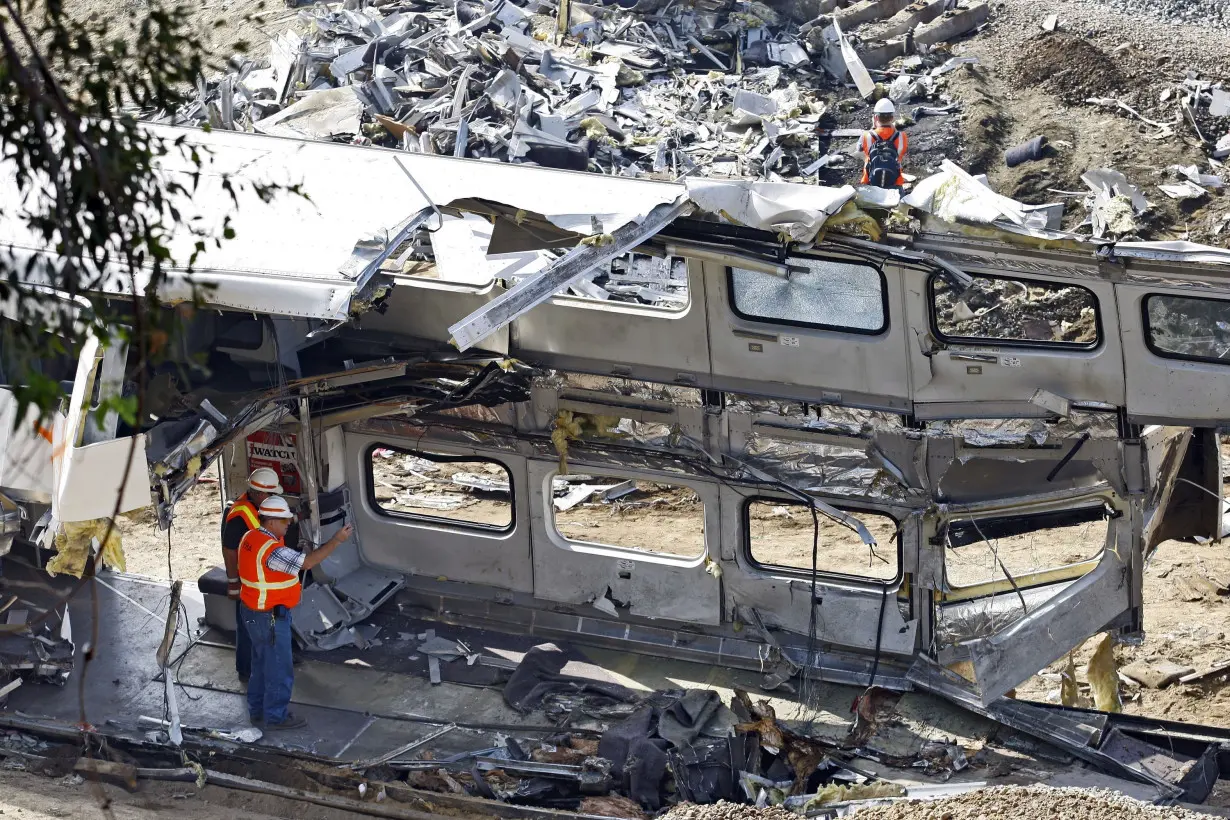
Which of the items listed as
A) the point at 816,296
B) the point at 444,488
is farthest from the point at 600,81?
the point at 816,296

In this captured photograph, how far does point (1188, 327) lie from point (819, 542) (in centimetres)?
461

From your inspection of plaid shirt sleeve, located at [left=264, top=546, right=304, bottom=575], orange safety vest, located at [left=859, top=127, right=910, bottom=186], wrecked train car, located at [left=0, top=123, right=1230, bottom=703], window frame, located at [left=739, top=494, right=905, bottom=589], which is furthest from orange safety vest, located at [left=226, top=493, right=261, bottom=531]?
orange safety vest, located at [left=859, top=127, right=910, bottom=186]

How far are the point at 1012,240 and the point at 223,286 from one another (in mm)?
4376

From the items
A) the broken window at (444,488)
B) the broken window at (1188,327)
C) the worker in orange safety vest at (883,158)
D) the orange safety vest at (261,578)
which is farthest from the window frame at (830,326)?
the worker in orange safety vest at (883,158)

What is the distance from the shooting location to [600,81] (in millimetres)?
18094

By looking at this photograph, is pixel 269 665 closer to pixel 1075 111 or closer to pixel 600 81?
pixel 600 81

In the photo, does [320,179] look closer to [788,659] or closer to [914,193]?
[914,193]

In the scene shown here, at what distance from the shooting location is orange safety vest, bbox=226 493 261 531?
28.3 feet

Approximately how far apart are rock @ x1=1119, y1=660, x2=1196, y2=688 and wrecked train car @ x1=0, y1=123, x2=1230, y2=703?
1081 millimetres

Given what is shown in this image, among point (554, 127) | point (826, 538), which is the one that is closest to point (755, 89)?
point (554, 127)

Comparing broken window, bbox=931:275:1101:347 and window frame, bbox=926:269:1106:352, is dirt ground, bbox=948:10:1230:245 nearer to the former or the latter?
broken window, bbox=931:275:1101:347

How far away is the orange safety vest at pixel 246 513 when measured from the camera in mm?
8617

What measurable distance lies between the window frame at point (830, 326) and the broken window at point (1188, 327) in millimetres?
1440

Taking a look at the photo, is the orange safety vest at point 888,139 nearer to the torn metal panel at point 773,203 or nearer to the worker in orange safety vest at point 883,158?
the worker in orange safety vest at point 883,158
